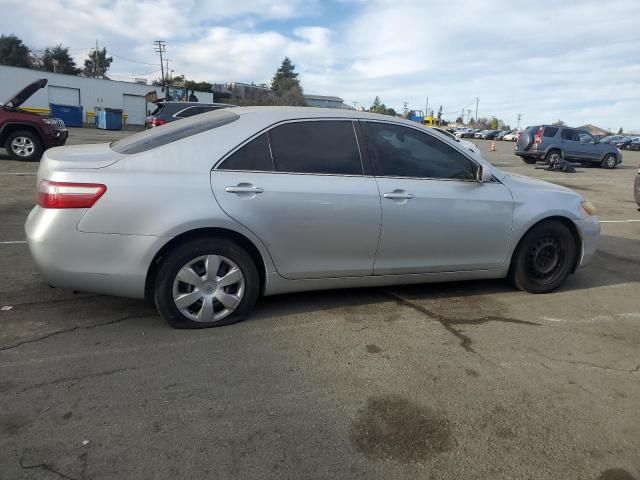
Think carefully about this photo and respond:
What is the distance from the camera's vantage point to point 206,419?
2686 mm

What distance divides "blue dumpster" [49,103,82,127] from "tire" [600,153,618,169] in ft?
124

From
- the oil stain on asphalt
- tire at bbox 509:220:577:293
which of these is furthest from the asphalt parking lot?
tire at bbox 509:220:577:293

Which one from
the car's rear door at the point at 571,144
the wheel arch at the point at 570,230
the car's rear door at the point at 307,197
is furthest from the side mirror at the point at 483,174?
the car's rear door at the point at 571,144

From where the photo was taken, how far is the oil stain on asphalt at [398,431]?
252cm

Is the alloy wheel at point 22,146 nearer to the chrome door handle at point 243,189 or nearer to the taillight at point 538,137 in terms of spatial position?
the chrome door handle at point 243,189

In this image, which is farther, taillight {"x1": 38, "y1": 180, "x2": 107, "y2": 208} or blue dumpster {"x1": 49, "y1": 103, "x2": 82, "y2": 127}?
blue dumpster {"x1": 49, "y1": 103, "x2": 82, "y2": 127}

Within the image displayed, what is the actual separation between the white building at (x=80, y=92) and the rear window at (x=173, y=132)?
5042cm

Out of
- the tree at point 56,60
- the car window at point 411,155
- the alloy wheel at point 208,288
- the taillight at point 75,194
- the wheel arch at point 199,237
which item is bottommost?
the alloy wheel at point 208,288

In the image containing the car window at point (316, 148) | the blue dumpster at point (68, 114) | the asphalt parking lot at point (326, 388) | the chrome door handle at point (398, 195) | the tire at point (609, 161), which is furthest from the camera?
the blue dumpster at point (68, 114)

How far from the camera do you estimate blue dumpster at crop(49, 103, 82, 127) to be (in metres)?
40.9

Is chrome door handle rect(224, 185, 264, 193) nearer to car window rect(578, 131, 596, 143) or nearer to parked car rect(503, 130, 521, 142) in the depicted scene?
car window rect(578, 131, 596, 143)

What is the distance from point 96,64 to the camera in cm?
8800

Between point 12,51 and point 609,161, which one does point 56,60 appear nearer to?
point 12,51

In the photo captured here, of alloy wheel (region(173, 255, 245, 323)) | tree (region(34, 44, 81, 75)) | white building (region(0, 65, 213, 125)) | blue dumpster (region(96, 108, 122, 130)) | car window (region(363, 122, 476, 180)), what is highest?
tree (region(34, 44, 81, 75))
